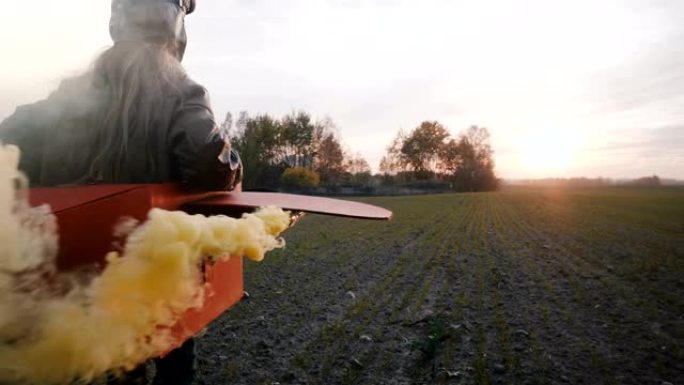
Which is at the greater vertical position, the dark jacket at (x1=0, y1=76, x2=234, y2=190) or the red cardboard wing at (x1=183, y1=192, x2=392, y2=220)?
the dark jacket at (x1=0, y1=76, x2=234, y2=190)

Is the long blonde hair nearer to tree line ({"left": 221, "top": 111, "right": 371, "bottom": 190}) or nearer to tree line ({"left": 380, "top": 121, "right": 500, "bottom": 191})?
tree line ({"left": 221, "top": 111, "right": 371, "bottom": 190})

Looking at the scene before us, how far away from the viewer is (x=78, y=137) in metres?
1.96

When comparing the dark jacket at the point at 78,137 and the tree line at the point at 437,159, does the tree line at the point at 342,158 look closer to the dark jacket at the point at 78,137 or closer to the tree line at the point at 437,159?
the tree line at the point at 437,159

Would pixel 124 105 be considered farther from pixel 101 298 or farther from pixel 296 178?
pixel 296 178

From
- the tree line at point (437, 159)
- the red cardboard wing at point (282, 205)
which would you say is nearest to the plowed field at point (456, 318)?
the red cardboard wing at point (282, 205)

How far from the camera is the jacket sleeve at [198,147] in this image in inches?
69.7

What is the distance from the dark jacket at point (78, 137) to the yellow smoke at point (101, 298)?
628 millimetres

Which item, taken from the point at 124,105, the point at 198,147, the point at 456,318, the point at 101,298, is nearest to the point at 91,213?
the point at 101,298

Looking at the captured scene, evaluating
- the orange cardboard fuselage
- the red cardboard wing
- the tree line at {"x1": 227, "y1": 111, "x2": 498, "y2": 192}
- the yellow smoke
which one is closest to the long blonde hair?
the red cardboard wing

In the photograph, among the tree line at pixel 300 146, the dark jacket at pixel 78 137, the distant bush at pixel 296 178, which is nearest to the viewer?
the dark jacket at pixel 78 137

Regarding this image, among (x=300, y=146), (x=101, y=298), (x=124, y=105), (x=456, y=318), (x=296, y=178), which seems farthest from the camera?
(x=300, y=146)

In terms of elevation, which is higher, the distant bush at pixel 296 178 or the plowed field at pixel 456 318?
the distant bush at pixel 296 178

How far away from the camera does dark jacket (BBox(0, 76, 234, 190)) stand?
75.9 inches

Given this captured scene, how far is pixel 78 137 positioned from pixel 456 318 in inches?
194
